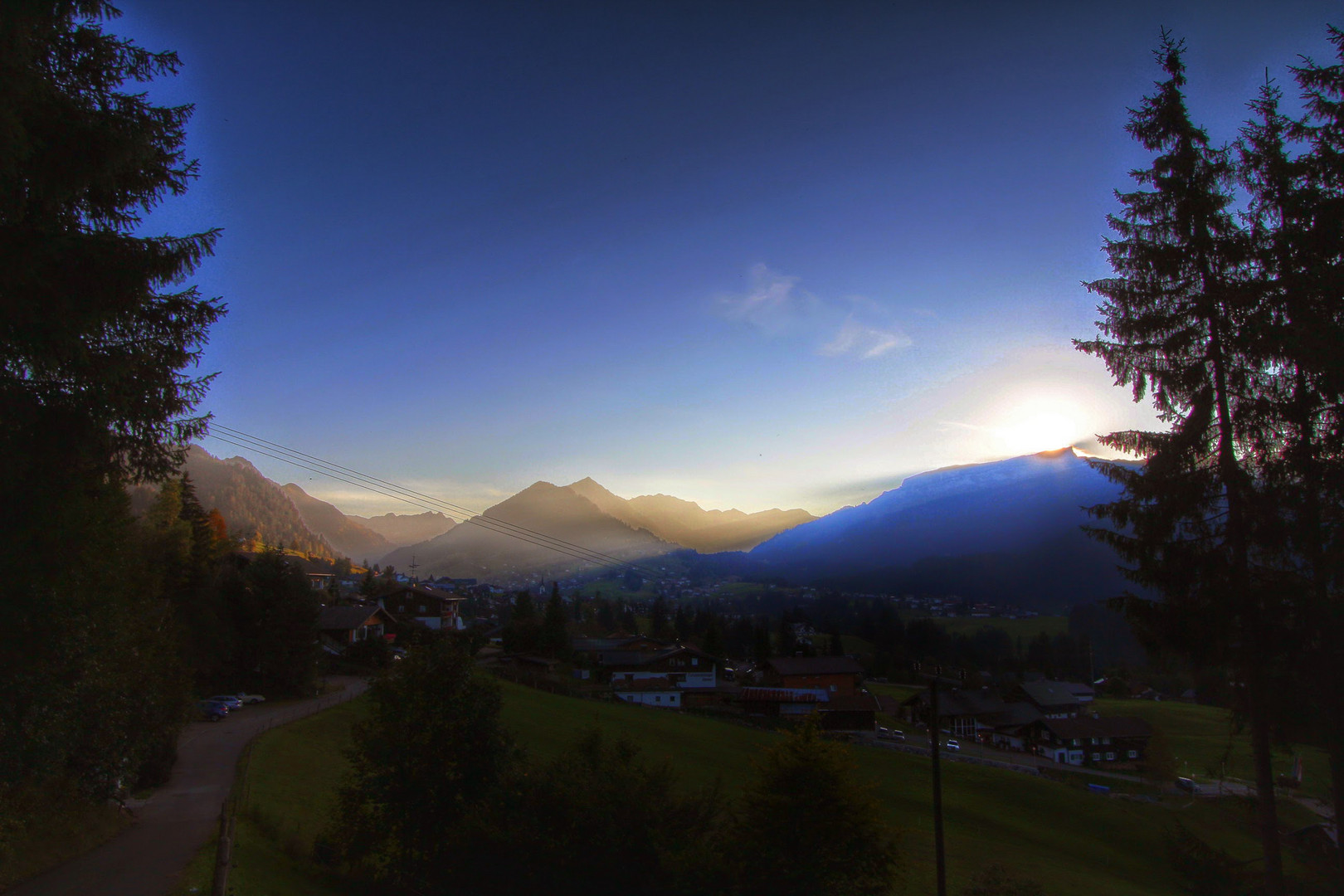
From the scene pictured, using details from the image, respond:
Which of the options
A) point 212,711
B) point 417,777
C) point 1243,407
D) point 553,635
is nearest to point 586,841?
point 417,777

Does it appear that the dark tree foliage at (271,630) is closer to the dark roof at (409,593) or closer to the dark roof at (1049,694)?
the dark roof at (409,593)

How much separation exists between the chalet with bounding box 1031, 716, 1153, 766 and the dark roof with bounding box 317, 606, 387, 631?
61.9m

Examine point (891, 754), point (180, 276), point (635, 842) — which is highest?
point (180, 276)

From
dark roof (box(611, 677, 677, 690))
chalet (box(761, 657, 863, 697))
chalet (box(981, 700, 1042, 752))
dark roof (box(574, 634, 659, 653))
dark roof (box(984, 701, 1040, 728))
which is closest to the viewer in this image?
chalet (box(761, 657, 863, 697))

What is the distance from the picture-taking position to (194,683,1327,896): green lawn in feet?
54.6

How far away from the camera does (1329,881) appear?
37.2 ft

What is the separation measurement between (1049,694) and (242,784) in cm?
7509

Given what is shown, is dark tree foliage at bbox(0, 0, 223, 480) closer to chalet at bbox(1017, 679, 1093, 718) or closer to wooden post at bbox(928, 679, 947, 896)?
wooden post at bbox(928, 679, 947, 896)

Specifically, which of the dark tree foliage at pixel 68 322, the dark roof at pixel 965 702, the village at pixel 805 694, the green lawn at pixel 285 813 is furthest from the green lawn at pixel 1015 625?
the dark tree foliage at pixel 68 322

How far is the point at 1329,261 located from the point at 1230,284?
1241 mm

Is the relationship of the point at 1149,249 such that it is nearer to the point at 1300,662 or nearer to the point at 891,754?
the point at 1300,662

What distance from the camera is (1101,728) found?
58.5 meters

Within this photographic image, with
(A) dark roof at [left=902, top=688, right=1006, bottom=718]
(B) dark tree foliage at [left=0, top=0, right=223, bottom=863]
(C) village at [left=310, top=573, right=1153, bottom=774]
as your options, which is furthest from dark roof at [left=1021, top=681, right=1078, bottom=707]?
(B) dark tree foliage at [left=0, top=0, right=223, bottom=863]

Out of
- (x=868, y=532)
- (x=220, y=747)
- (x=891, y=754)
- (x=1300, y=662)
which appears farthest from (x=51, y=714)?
(x=868, y=532)
